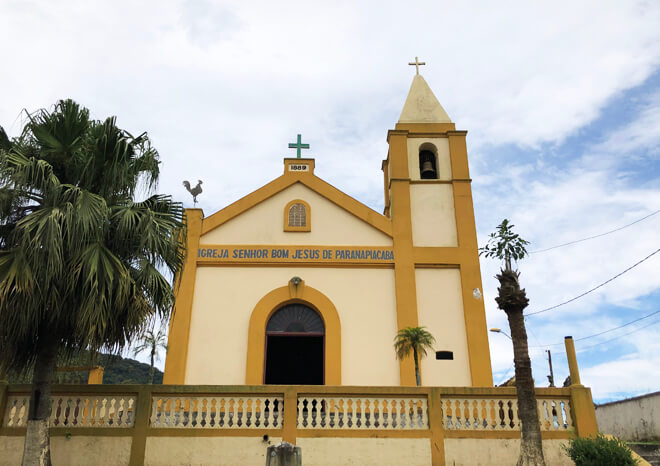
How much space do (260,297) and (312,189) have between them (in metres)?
4.09

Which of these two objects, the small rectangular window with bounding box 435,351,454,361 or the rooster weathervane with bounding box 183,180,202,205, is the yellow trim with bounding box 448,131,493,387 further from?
the rooster weathervane with bounding box 183,180,202,205

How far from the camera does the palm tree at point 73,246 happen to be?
8820 millimetres

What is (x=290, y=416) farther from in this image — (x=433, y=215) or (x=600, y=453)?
(x=433, y=215)

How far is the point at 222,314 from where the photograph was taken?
17.0 metres

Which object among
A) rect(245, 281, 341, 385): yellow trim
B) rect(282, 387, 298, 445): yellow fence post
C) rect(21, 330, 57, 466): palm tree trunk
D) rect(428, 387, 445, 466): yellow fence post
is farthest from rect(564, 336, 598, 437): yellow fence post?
rect(21, 330, 57, 466): palm tree trunk

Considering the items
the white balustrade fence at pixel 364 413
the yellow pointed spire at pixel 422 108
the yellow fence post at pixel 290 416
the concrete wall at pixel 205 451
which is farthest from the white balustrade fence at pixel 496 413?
the yellow pointed spire at pixel 422 108

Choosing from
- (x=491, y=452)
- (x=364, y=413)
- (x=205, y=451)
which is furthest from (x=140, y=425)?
(x=491, y=452)

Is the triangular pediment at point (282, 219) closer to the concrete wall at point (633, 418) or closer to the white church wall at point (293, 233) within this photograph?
the white church wall at point (293, 233)

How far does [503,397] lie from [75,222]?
8.24 metres

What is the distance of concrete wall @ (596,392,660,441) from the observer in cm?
1873

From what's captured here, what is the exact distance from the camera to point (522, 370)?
31.6 feet

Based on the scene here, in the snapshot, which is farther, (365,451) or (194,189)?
(194,189)

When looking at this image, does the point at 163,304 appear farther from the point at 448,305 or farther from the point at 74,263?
the point at 448,305

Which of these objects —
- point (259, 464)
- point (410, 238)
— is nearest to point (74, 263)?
point (259, 464)
